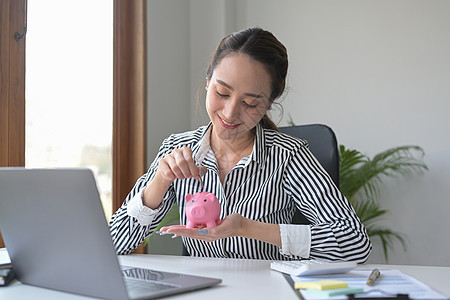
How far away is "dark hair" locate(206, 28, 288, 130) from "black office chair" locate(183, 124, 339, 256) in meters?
0.20

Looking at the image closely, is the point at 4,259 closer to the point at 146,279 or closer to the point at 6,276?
the point at 6,276

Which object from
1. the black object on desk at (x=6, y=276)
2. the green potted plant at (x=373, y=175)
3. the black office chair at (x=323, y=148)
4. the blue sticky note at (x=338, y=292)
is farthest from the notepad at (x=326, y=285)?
the green potted plant at (x=373, y=175)

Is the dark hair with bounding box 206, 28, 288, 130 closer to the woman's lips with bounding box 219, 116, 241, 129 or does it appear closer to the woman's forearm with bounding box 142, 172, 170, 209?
the woman's lips with bounding box 219, 116, 241, 129

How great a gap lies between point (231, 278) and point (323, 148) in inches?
27.9

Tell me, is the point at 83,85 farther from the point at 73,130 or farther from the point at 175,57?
the point at 175,57

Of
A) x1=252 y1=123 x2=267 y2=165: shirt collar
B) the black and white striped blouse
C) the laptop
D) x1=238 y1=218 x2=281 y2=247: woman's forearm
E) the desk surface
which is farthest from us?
x1=252 y1=123 x2=267 y2=165: shirt collar

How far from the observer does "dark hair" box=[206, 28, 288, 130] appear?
1.45 meters

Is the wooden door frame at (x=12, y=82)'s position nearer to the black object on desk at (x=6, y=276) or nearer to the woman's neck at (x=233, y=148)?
the woman's neck at (x=233, y=148)

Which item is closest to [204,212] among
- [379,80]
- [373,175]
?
[373,175]

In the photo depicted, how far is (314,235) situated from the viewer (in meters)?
1.33

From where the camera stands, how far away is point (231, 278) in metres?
1.03

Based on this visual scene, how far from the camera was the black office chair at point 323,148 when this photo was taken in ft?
5.19

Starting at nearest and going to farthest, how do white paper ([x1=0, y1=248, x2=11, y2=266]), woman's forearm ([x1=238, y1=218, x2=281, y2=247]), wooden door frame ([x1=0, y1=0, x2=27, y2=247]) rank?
white paper ([x1=0, y1=248, x2=11, y2=266]) < woman's forearm ([x1=238, y1=218, x2=281, y2=247]) < wooden door frame ([x1=0, y1=0, x2=27, y2=247])

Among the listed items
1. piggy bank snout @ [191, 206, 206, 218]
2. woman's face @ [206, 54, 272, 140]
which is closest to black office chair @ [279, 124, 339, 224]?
woman's face @ [206, 54, 272, 140]
